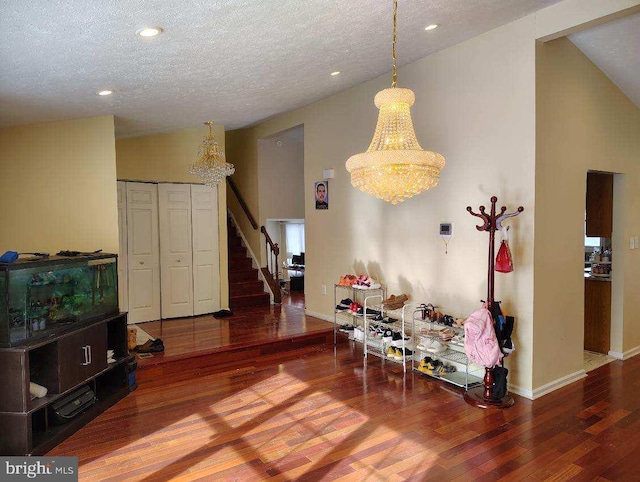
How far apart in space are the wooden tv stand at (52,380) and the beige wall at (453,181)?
9.88ft

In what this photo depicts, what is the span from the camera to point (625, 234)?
4820mm

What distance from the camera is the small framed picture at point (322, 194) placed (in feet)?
20.7

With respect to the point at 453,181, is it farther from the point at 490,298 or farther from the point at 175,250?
the point at 175,250

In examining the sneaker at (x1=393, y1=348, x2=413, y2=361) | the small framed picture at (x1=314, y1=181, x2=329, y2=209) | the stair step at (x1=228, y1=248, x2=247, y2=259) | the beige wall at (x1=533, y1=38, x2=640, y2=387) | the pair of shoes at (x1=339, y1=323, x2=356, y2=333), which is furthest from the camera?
the stair step at (x1=228, y1=248, x2=247, y2=259)

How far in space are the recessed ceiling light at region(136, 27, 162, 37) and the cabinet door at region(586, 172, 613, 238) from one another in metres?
4.56

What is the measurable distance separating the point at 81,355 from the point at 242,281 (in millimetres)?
4396

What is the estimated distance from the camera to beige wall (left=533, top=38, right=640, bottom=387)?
3889 mm

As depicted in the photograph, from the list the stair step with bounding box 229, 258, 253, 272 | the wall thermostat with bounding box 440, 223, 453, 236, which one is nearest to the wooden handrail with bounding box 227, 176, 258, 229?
the stair step with bounding box 229, 258, 253, 272

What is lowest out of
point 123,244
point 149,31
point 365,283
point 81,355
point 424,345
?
point 424,345

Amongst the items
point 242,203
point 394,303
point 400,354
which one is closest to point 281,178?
point 242,203

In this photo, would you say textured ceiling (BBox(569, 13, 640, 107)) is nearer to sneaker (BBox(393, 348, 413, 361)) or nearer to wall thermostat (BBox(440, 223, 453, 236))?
wall thermostat (BBox(440, 223, 453, 236))

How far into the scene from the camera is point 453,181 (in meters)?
4.49

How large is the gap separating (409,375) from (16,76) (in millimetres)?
4094

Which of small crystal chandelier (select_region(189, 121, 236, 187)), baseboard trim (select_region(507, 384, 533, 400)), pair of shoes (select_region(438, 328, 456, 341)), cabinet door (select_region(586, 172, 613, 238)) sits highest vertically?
small crystal chandelier (select_region(189, 121, 236, 187))
